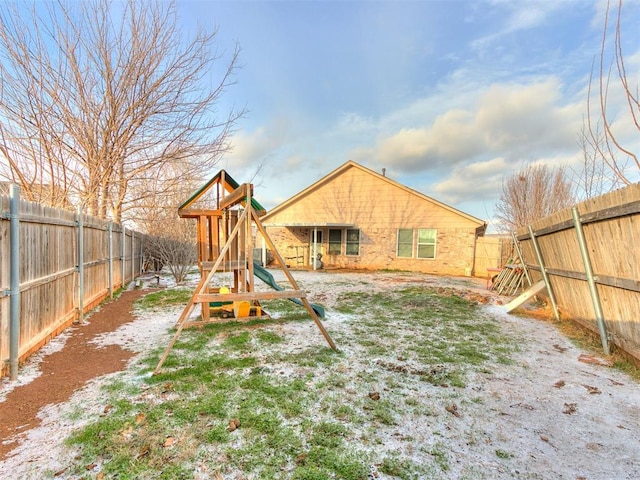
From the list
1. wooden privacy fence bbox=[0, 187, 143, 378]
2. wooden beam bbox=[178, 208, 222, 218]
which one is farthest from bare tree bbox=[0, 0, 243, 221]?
wooden beam bbox=[178, 208, 222, 218]

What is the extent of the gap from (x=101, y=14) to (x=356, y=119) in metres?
9.63

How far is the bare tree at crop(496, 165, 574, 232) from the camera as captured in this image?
51.3 feet

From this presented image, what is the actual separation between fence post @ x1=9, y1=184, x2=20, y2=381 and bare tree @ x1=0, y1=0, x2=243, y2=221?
14.7ft

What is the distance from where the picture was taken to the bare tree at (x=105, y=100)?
21.1 ft

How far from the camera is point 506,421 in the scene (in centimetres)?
261

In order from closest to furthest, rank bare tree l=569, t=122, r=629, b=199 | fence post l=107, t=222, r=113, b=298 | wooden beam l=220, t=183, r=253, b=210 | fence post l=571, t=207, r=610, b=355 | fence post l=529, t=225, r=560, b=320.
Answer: fence post l=571, t=207, r=610, b=355 → bare tree l=569, t=122, r=629, b=199 → wooden beam l=220, t=183, r=253, b=210 → fence post l=529, t=225, r=560, b=320 → fence post l=107, t=222, r=113, b=298

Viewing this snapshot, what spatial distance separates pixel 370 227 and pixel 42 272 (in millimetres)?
13764

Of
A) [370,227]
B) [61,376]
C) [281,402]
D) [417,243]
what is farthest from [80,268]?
[417,243]

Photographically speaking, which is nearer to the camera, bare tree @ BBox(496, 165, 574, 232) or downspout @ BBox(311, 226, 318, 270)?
bare tree @ BBox(496, 165, 574, 232)

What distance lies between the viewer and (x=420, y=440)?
2326 mm

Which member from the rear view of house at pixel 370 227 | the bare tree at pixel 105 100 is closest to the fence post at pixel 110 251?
the bare tree at pixel 105 100

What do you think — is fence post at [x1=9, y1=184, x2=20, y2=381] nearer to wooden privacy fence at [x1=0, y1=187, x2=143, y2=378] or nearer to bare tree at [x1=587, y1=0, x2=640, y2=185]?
wooden privacy fence at [x1=0, y1=187, x2=143, y2=378]

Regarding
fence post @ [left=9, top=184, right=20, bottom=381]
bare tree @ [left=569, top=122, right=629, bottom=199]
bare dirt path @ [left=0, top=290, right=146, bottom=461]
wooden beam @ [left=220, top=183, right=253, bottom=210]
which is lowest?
bare dirt path @ [left=0, top=290, right=146, bottom=461]

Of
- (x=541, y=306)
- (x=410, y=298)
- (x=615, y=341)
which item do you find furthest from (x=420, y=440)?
(x=541, y=306)
